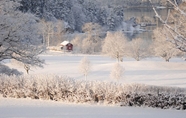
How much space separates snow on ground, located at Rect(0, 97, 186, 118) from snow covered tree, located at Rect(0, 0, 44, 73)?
22.6 ft

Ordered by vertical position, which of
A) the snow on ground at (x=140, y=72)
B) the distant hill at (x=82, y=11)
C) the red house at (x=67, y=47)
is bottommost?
the snow on ground at (x=140, y=72)

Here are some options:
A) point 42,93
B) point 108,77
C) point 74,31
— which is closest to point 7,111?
point 42,93

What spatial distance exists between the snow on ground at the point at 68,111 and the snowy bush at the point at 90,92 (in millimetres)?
466

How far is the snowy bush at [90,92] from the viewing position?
37.0 ft

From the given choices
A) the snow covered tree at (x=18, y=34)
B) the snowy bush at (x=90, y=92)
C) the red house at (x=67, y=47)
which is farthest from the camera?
the red house at (x=67, y=47)

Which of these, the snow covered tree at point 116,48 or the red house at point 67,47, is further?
the red house at point 67,47

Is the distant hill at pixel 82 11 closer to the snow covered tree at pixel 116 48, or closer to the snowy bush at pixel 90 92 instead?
the snow covered tree at pixel 116 48

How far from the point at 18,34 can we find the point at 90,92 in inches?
304

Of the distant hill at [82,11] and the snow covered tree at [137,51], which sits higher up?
the distant hill at [82,11]

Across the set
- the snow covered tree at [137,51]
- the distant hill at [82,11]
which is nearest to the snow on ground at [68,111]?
the snow covered tree at [137,51]

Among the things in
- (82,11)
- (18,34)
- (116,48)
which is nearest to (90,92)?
(18,34)

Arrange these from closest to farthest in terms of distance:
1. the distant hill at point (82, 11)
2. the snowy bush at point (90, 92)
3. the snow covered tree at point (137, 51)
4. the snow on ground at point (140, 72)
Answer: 1. the snowy bush at point (90, 92)
2. the snow on ground at point (140, 72)
3. the snow covered tree at point (137, 51)
4. the distant hill at point (82, 11)

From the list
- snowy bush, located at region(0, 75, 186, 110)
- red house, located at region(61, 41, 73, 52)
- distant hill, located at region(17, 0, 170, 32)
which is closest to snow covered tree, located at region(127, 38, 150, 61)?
red house, located at region(61, 41, 73, 52)

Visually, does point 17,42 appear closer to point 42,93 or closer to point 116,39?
point 42,93
